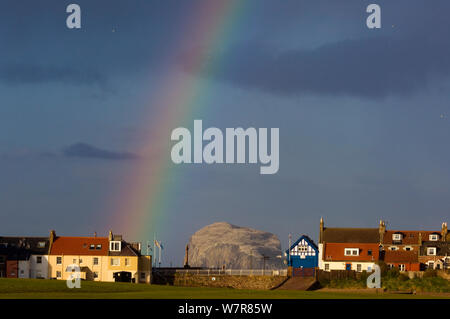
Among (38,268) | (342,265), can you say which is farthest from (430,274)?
(38,268)

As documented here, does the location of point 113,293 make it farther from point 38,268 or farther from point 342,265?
point 342,265

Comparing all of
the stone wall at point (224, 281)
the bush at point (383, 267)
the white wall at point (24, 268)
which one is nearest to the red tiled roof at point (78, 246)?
the white wall at point (24, 268)

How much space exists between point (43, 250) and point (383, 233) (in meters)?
54.0

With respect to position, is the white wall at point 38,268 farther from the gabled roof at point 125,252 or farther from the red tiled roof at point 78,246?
the gabled roof at point 125,252

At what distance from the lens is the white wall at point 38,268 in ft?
433

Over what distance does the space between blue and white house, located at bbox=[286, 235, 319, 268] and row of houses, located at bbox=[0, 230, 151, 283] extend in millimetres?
22127

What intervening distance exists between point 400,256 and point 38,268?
5494 centimetres

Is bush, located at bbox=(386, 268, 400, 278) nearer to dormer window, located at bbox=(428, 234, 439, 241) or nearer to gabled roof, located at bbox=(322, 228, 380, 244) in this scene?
gabled roof, located at bbox=(322, 228, 380, 244)

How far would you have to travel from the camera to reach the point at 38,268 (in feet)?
436

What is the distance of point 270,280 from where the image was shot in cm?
12356
